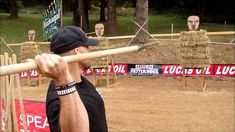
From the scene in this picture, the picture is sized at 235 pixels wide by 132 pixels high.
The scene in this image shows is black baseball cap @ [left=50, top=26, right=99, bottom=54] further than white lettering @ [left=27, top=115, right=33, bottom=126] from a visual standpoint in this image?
No

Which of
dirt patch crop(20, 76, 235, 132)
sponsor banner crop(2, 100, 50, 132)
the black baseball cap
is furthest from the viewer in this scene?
dirt patch crop(20, 76, 235, 132)

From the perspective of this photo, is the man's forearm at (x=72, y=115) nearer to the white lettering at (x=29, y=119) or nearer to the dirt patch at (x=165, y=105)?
the white lettering at (x=29, y=119)

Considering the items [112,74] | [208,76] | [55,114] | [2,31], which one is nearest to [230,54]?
[208,76]

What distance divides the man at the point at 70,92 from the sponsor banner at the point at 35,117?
437 cm

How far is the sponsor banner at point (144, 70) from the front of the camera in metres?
18.9

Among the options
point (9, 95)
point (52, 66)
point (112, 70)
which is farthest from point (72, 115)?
point (112, 70)

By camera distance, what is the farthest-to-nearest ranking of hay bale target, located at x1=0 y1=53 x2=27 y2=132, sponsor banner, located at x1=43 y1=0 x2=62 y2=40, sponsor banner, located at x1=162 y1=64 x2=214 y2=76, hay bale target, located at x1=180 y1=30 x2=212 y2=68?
sponsor banner, located at x1=43 y1=0 x2=62 y2=40
sponsor banner, located at x1=162 y1=64 x2=214 y2=76
hay bale target, located at x1=180 y1=30 x2=212 y2=68
hay bale target, located at x1=0 y1=53 x2=27 y2=132

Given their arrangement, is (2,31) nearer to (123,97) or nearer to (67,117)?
(123,97)

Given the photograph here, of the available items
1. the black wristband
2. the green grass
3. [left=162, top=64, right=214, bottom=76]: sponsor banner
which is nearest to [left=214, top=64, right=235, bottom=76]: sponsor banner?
[left=162, top=64, right=214, bottom=76]: sponsor banner

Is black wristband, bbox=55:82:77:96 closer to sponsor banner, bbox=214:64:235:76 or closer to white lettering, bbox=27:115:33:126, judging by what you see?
white lettering, bbox=27:115:33:126

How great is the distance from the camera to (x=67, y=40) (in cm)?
349

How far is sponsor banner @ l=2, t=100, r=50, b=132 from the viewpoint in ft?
25.8

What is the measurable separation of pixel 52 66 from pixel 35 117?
221 inches

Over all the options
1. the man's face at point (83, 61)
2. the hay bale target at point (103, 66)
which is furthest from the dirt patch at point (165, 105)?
the man's face at point (83, 61)
